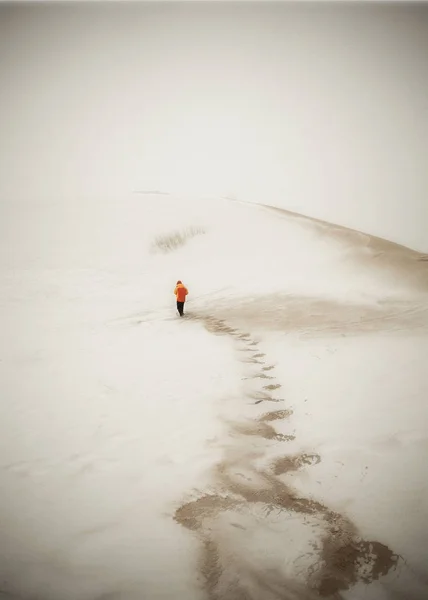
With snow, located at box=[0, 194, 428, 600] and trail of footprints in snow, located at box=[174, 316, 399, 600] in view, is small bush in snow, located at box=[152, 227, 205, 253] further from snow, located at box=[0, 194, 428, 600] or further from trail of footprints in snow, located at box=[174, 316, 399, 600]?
trail of footprints in snow, located at box=[174, 316, 399, 600]

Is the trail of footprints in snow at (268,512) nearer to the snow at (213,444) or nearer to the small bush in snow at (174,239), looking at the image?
the snow at (213,444)

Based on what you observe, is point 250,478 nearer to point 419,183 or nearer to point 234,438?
point 234,438

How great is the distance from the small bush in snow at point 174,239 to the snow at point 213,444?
6849mm

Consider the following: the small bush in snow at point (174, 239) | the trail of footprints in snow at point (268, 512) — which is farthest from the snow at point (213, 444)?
the small bush in snow at point (174, 239)

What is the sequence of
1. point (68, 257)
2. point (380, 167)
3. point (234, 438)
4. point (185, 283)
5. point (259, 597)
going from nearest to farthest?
point (259, 597)
point (234, 438)
point (185, 283)
point (68, 257)
point (380, 167)

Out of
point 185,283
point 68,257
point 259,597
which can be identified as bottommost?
point 259,597

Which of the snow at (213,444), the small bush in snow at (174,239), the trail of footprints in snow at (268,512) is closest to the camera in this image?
the trail of footprints in snow at (268,512)

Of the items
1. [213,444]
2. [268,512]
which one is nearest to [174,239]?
[213,444]

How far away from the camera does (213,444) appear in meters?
5.53

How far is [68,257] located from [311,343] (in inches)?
657

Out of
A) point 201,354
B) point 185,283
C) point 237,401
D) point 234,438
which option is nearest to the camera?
point 234,438

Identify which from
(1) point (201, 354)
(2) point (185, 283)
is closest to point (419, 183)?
(2) point (185, 283)

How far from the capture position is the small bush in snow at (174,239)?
21.2 m

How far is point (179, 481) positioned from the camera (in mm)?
4707
